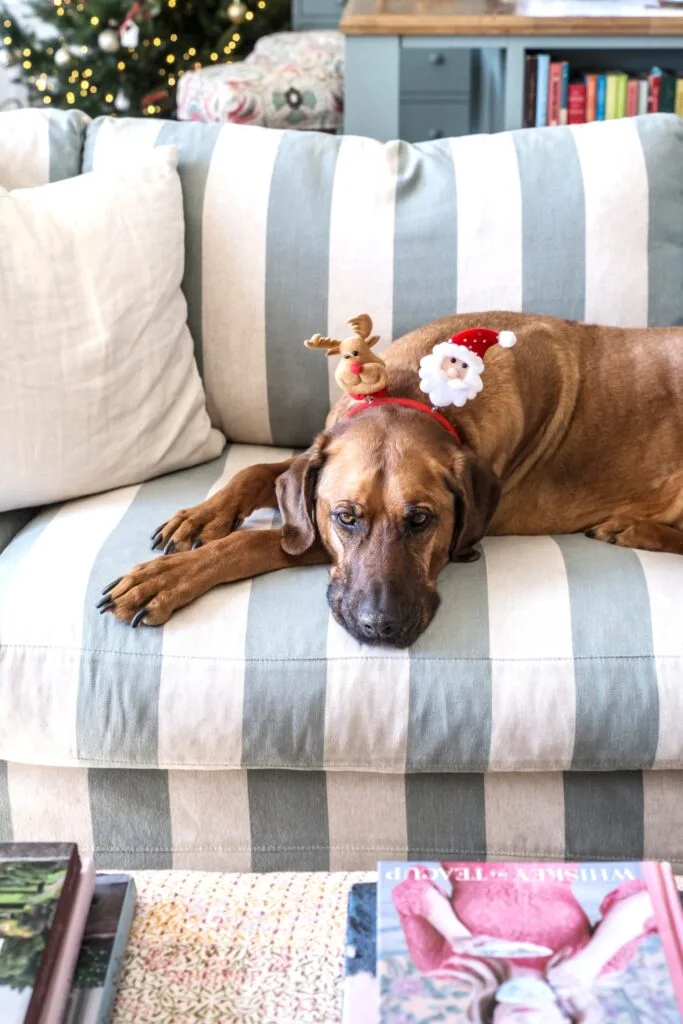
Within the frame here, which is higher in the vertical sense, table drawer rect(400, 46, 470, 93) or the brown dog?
table drawer rect(400, 46, 470, 93)

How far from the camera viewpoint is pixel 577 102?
390cm

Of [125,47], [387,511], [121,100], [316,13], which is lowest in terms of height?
[387,511]

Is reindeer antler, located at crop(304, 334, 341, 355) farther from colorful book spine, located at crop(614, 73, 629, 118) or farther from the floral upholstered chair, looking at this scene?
the floral upholstered chair

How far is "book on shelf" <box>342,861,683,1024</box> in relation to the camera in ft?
3.15

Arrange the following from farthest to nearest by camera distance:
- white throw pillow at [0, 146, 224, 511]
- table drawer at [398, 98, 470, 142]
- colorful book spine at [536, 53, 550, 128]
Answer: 1. table drawer at [398, 98, 470, 142]
2. colorful book spine at [536, 53, 550, 128]
3. white throw pillow at [0, 146, 224, 511]

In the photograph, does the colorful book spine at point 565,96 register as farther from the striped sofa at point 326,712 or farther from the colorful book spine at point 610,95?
the striped sofa at point 326,712

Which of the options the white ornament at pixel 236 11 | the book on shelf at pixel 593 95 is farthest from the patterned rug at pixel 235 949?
the white ornament at pixel 236 11

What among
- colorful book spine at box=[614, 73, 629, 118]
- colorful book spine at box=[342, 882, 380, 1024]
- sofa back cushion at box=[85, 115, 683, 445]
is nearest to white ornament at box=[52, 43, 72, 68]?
colorful book spine at box=[614, 73, 629, 118]

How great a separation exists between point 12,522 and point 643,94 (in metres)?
2.92

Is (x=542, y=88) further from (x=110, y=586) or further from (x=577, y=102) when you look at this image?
(x=110, y=586)

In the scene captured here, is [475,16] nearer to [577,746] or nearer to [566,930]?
[577,746]

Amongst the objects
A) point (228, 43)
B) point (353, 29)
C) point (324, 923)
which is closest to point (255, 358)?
point (324, 923)

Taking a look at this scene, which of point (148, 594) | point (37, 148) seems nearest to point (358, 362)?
point (148, 594)

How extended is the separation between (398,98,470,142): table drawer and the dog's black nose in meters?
4.35
